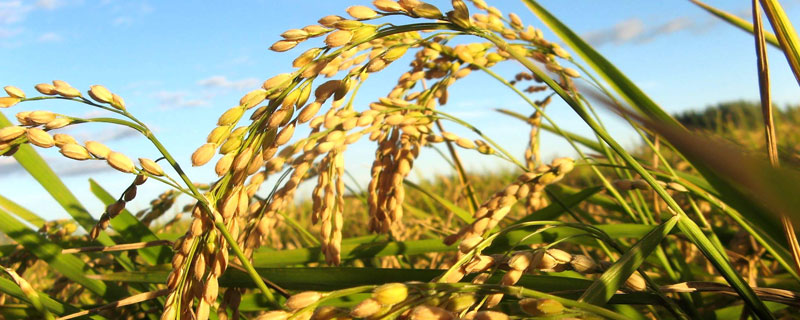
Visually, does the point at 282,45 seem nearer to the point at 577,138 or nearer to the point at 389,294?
the point at 389,294

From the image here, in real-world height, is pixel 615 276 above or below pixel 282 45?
below

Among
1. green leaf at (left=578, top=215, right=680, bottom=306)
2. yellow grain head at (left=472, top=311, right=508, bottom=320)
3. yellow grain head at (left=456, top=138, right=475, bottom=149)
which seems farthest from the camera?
yellow grain head at (left=456, top=138, right=475, bottom=149)

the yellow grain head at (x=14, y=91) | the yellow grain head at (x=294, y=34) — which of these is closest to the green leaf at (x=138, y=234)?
the yellow grain head at (x=14, y=91)

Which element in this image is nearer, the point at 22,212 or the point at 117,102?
the point at 117,102

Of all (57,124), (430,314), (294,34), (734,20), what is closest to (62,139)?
(57,124)

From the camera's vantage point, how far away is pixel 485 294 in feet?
2.18

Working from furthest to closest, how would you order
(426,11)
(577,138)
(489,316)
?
(577,138) → (426,11) → (489,316)

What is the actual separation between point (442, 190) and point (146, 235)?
3633mm

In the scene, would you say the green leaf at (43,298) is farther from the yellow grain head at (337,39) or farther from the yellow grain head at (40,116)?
the yellow grain head at (337,39)

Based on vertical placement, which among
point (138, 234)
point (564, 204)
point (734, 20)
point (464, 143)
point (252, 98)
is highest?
point (734, 20)

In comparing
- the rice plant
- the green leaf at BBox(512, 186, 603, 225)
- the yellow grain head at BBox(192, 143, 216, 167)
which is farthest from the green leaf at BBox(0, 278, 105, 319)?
the green leaf at BBox(512, 186, 603, 225)

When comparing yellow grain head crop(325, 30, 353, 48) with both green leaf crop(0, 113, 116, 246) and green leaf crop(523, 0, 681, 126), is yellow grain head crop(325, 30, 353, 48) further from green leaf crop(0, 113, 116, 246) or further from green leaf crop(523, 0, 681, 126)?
green leaf crop(0, 113, 116, 246)

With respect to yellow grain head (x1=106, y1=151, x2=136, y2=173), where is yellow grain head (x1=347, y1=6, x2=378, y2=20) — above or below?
above

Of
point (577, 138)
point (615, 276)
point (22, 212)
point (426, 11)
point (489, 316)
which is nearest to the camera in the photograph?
point (489, 316)
